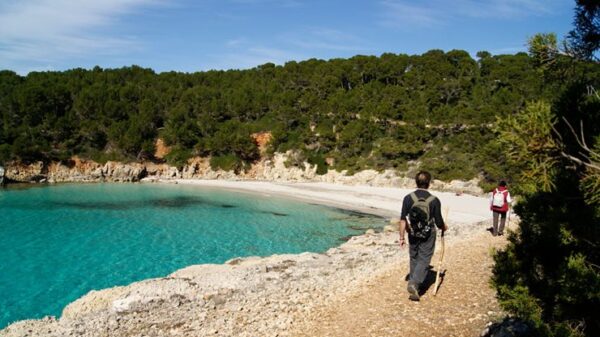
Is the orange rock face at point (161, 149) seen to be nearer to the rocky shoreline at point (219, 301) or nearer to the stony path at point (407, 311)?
the rocky shoreline at point (219, 301)

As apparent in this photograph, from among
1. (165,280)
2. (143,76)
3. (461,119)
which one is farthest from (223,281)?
(143,76)

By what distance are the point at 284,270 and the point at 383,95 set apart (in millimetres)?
45939

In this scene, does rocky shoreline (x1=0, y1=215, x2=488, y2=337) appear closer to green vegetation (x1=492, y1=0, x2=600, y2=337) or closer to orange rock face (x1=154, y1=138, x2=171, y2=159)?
green vegetation (x1=492, y1=0, x2=600, y2=337)

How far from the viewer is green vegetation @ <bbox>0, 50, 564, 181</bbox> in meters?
48.8

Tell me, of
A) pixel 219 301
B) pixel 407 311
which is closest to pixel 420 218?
pixel 407 311

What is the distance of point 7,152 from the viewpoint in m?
51.8

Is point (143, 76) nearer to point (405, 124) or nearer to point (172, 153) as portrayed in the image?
point (172, 153)

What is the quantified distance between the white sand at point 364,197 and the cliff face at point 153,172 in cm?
488

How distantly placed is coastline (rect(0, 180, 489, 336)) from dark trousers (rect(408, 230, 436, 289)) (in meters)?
2.25

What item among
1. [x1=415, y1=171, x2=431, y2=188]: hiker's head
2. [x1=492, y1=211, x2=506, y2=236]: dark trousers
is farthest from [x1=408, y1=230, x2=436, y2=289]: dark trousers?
[x1=492, y1=211, x2=506, y2=236]: dark trousers

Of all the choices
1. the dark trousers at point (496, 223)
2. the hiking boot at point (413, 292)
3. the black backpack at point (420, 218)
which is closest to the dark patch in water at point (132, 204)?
the dark trousers at point (496, 223)

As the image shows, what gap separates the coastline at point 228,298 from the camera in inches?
347

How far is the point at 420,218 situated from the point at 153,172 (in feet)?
183

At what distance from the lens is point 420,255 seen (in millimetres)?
7840
